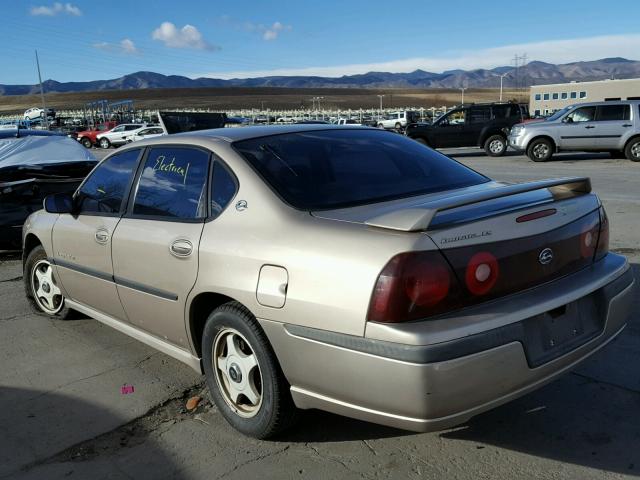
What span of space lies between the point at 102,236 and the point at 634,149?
16288 mm

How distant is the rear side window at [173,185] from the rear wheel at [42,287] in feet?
5.33

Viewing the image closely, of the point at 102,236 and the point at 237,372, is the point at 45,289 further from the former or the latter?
the point at 237,372

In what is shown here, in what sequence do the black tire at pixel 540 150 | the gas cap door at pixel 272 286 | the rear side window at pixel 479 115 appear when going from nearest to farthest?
the gas cap door at pixel 272 286 → the black tire at pixel 540 150 → the rear side window at pixel 479 115

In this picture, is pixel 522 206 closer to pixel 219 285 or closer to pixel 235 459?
pixel 219 285

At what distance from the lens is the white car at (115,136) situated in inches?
1583

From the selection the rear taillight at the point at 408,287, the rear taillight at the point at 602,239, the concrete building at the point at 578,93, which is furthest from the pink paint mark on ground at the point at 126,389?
the concrete building at the point at 578,93

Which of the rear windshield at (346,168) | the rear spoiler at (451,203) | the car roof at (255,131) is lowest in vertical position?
the rear spoiler at (451,203)

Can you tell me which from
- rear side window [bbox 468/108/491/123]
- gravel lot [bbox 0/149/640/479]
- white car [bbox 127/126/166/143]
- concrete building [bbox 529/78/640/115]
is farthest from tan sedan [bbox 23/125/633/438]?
concrete building [bbox 529/78/640/115]

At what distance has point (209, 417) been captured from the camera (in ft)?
11.1

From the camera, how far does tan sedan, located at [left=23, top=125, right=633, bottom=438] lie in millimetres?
2389

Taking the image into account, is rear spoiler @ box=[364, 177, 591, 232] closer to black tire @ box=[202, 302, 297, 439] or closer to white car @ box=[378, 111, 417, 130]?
black tire @ box=[202, 302, 297, 439]

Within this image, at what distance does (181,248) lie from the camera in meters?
3.23

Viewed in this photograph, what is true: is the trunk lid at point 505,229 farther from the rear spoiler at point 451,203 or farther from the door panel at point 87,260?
the door panel at point 87,260

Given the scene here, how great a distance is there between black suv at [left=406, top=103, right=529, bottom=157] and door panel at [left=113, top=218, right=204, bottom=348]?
61.3 feet
